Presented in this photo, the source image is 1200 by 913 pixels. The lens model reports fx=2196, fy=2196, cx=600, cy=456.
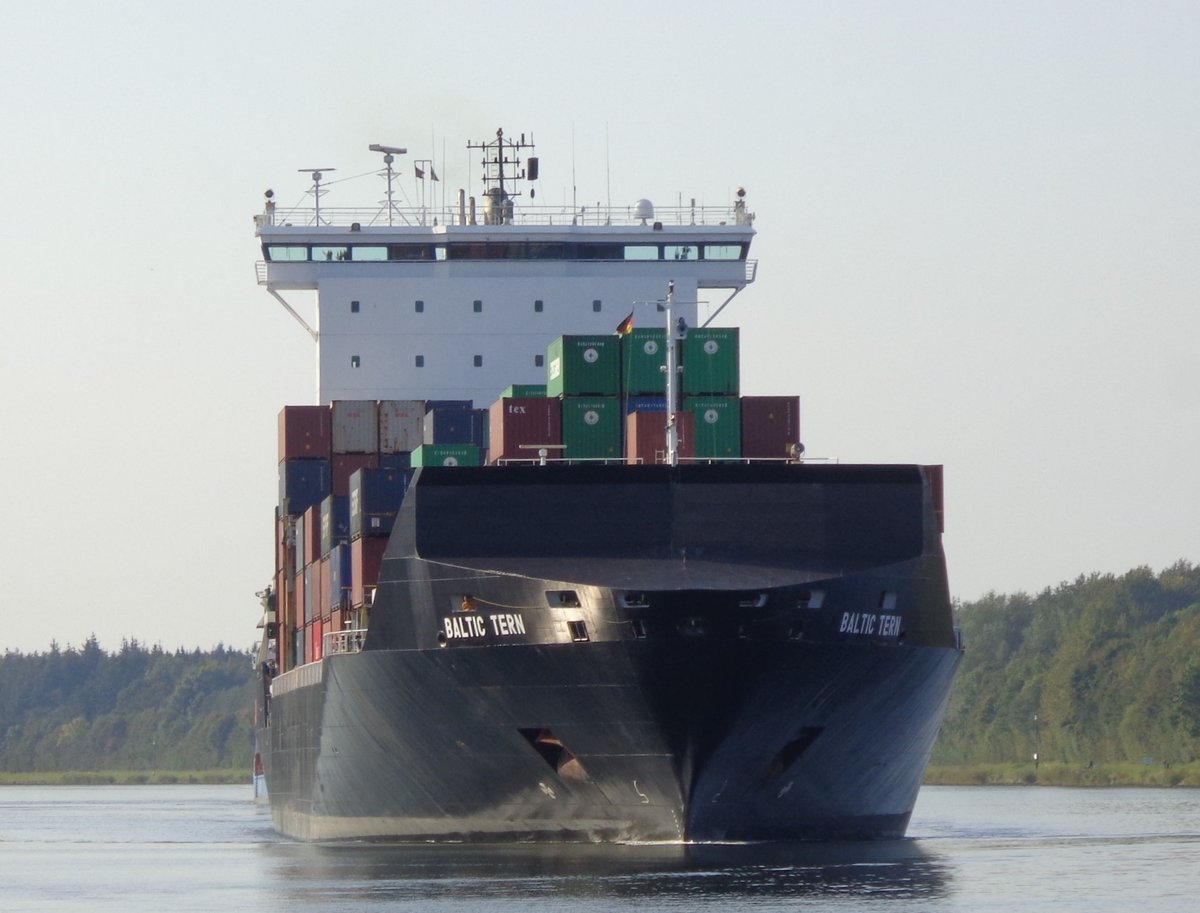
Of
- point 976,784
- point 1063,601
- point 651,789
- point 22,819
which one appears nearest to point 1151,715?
point 976,784

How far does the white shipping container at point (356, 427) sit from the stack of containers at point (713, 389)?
31.1 feet

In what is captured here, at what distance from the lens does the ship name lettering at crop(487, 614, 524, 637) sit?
29.3 meters

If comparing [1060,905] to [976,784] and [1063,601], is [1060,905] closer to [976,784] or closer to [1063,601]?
[976,784]

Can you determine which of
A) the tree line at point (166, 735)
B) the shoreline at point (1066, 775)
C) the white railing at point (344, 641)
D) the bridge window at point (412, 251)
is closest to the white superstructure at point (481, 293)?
the bridge window at point (412, 251)

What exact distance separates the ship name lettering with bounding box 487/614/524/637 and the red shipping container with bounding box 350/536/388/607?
4764mm

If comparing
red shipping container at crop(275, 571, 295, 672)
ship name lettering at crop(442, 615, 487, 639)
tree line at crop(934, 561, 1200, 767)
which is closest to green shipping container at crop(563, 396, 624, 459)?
ship name lettering at crop(442, 615, 487, 639)

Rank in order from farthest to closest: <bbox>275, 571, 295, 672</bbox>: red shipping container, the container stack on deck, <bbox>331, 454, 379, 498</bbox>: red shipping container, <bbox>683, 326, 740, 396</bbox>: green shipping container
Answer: <bbox>275, 571, 295, 672</bbox>: red shipping container, <bbox>331, 454, 379, 498</bbox>: red shipping container, <bbox>683, 326, 740, 396</bbox>: green shipping container, the container stack on deck

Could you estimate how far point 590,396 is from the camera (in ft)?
110

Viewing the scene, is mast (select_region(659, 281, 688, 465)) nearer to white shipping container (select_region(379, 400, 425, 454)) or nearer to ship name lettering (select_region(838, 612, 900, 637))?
ship name lettering (select_region(838, 612, 900, 637))

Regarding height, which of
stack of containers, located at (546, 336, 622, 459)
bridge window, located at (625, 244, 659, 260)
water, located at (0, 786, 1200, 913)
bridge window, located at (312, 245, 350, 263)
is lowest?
water, located at (0, 786, 1200, 913)

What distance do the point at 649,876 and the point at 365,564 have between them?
954 centimetres

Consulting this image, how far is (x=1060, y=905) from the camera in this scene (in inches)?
949

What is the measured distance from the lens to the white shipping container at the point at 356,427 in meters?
41.7

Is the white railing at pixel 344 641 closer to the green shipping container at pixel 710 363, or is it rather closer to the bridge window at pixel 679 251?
the green shipping container at pixel 710 363
